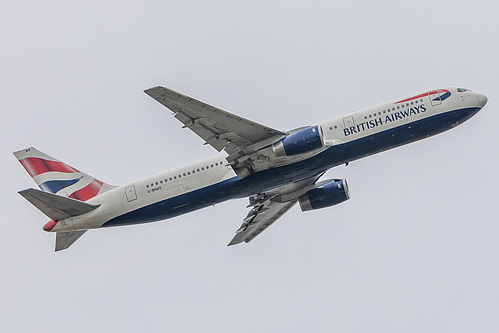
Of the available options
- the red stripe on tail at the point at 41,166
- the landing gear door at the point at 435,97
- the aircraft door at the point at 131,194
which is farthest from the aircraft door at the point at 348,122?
the red stripe on tail at the point at 41,166

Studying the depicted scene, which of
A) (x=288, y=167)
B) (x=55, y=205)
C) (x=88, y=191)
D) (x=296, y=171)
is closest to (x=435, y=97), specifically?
(x=296, y=171)

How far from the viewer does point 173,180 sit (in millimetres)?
55000

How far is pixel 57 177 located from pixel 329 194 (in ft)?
70.1

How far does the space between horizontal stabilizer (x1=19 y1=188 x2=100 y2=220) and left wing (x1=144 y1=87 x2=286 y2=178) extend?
1082cm

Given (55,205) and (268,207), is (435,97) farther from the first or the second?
(55,205)

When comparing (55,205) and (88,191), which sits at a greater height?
(55,205)

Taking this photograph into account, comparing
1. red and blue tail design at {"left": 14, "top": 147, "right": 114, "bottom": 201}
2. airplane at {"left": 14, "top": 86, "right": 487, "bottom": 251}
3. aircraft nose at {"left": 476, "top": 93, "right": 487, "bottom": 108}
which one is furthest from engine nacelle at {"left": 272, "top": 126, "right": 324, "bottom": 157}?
red and blue tail design at {"left": 14, "top": 147, "right": 114, "bottom": 201}

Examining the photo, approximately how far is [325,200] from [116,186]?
53.9ft

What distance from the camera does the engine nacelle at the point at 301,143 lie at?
50562 mm

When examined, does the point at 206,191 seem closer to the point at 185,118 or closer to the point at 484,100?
the point at 185,118

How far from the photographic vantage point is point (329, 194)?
6000 centimetres

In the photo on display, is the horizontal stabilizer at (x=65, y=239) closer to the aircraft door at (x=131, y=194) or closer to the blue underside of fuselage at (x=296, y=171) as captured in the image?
the blue underside of fuselage at (x=296, y=171)

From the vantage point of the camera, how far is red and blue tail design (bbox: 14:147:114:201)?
189 ft

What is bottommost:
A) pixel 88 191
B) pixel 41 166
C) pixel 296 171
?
pixel 296 171
